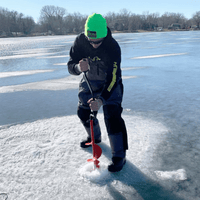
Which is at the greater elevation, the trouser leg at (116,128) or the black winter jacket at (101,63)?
the black winter jacket at (101,63)

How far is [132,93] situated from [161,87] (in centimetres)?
93

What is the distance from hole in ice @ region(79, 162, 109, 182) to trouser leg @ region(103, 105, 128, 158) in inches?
8.3

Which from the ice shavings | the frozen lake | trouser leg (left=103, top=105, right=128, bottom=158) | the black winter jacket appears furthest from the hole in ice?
the black winter jacket

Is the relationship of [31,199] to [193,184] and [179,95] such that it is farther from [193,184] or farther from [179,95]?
[179,95]

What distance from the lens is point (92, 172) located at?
205 centimetres

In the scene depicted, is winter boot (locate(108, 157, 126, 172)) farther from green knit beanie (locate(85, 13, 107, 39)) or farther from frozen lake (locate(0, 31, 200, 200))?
green knit beanie (locate(85, 13, 107, 39))

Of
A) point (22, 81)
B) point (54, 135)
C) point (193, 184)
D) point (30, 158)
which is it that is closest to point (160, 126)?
point (193, 184)

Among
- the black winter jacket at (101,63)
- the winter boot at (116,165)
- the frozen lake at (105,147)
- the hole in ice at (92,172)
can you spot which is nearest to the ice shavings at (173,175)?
the frozen lake at (105,147)

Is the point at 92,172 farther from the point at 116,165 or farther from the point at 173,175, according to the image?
the point at 173,175

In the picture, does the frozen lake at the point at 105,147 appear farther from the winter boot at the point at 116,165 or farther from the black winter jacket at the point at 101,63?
the black winter jacket at the point at 101,63

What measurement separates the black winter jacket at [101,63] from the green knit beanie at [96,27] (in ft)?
0.36

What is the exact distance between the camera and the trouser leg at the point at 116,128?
6.73ft

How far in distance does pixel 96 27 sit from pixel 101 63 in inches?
14.9

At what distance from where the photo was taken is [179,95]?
4480 mm
